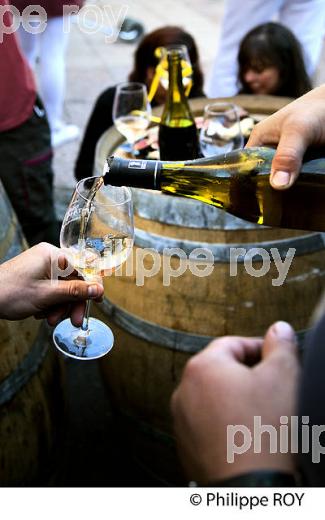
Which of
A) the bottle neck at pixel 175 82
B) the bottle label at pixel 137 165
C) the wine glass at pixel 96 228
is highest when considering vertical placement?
the bottle label at pixel 137 165

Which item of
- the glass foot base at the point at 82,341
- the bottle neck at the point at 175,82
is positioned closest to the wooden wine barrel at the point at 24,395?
the glass foot base at the point at 82,341

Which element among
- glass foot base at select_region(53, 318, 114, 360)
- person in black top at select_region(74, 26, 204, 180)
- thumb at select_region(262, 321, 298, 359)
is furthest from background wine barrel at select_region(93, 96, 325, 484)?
person in black top at select_region(74, 26, 204, 180)

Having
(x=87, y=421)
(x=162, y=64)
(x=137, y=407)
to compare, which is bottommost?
(x=87, y=421)

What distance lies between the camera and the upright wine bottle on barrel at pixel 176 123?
1845 millimetres

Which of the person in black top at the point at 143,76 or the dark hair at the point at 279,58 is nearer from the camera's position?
the dark hair at the point at 279,58

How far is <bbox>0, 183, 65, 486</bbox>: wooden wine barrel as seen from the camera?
1.55 metres

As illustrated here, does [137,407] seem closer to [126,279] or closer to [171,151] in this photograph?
[126,279]

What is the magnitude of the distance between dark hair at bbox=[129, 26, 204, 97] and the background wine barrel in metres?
1.11

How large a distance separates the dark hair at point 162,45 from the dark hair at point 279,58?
0.63ft

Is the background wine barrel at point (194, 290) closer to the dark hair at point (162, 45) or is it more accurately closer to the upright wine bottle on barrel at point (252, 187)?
the upright wine bottle on barrel at point (252, 187)

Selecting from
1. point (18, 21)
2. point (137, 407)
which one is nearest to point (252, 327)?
point (137, 407)

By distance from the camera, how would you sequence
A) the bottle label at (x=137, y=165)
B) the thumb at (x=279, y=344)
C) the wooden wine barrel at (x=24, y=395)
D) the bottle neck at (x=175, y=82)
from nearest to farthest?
the thumb at (x=279, y=344) < the bottle label at (x=137, y=165) < the wooden wine barrel at (x=24, y=395) < the bottle neck at (x=175, y=82)

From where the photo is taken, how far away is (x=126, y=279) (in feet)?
5.49

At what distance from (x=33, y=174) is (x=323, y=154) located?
1.47 metres
